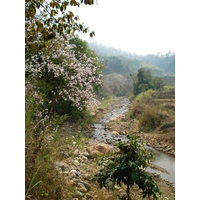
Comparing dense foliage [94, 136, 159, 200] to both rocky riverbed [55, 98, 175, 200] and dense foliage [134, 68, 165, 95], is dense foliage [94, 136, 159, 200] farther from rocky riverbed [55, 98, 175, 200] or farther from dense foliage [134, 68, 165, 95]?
dense foliage [134, 68, 165, 95]

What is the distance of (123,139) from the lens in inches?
154

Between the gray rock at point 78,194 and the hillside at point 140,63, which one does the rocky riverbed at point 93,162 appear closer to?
the gray rock at point 78,194

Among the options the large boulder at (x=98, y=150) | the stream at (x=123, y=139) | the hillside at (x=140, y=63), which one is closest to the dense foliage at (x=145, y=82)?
the hillside at (x=140, y=63)

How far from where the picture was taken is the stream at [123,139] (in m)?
2.69

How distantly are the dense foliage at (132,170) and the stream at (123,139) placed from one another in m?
0.31

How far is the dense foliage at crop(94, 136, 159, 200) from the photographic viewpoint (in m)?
1.38

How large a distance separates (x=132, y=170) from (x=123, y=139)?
253 centimetres

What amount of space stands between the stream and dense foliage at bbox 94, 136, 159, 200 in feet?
1.01

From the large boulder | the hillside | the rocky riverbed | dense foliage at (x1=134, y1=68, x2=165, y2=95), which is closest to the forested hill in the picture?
the hillside
